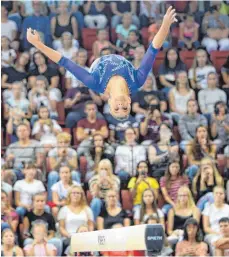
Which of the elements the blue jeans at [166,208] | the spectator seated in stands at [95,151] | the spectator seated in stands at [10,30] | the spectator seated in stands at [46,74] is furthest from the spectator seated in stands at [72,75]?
the blue jeans at [166,208]

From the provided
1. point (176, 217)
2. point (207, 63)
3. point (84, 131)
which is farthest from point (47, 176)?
point (207, 63)

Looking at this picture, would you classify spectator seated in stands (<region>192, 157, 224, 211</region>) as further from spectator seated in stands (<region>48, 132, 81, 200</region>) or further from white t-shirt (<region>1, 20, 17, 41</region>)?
white t-shirt (<region>1, 20, 17, 41</region>)

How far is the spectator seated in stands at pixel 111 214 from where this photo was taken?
988 centimetres

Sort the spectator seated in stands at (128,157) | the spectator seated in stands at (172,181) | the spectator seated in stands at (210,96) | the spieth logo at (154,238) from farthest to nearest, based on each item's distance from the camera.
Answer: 1. the spectator seated in stands at (210,96)
2. the spectator seated in stands at (128,157)
3. the spectator seated in stands at (172,181)
4. the spieth logo at (154,238)

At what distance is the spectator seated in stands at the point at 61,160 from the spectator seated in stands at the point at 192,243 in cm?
135

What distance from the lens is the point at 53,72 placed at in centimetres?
1142

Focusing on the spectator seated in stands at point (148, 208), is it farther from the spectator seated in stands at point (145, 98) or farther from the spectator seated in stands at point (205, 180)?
the spectator seated in stands at point (145, 98)

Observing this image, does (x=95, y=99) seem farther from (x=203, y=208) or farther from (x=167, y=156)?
(x=203, y=208)

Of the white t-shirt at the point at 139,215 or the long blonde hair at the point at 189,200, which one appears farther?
the long blonde hair at the point at 189,200

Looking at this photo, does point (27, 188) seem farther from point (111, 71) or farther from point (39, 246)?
point (111, 71)

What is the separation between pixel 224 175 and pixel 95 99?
1.78m

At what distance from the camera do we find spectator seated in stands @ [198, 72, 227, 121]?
1132cm

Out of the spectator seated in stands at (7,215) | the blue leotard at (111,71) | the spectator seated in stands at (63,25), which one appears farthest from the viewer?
the spectator seated in stands at (63,25)

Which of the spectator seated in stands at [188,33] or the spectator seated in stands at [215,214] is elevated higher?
the spectator seated in stands at [188,33]
